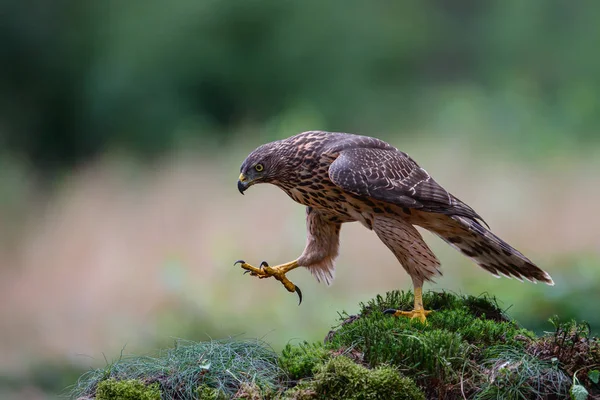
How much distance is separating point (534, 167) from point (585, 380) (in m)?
4.19

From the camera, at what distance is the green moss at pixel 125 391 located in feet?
9.56

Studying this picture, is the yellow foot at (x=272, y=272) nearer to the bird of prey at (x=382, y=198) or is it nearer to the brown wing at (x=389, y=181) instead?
the bird of prey at (x=382, y=198)

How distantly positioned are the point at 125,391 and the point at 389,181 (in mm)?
1527

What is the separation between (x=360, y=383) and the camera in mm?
2832

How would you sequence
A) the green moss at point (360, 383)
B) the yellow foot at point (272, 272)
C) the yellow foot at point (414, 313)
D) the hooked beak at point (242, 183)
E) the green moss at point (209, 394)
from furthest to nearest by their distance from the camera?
1. the yellow foot at point (272, 272)
2. the hooked beak at point (242, 183)
3. the yellow foot at point (414, 313)
4. the green moss at point (209, 394)
5. the green moss at point (360, 383)

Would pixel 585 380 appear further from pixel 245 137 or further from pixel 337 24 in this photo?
pixel 337 24

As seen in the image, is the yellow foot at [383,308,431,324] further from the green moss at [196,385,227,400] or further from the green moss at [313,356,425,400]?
the green moss at [196,385,227,400]

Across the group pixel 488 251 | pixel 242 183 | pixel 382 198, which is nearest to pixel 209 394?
pixel 242 183

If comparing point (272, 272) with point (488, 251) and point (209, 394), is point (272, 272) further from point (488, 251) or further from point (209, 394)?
point (488, 251)

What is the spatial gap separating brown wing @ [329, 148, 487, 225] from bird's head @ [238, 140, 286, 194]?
0.29m

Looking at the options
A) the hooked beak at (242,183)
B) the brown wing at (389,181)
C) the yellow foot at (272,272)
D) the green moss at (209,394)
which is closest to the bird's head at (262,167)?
the hooked beak at (242,183)

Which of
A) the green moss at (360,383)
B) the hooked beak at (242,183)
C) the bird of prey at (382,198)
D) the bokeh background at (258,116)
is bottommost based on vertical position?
the green moss at (360,383)

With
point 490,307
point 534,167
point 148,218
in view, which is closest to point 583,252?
point 534,167

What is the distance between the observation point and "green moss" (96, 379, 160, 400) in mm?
2914
